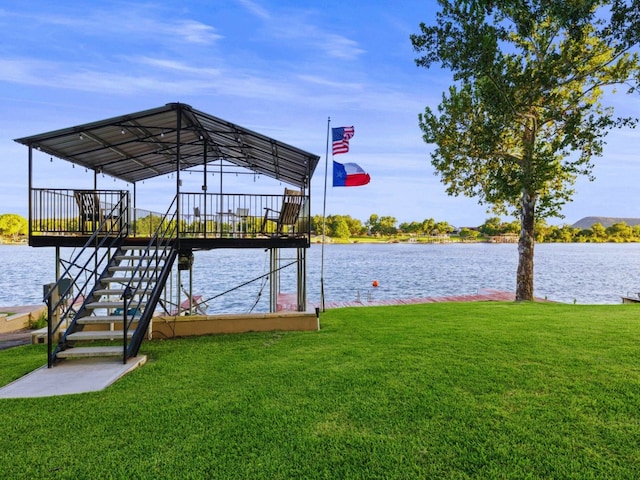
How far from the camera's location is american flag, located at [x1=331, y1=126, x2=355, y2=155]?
40.1ft

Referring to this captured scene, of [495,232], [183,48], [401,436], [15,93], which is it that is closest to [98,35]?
[183,48]

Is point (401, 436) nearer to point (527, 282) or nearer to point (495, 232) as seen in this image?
point (527, 282)

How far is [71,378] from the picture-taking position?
186 inches

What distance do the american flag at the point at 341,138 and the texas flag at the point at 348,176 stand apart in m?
0.44

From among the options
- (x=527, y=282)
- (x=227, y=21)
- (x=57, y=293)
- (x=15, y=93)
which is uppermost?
(x=227, y=21)

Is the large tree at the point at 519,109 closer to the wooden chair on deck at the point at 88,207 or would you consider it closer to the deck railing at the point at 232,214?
the deck railing at the point at 232,214

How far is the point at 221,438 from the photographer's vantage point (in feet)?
10.2

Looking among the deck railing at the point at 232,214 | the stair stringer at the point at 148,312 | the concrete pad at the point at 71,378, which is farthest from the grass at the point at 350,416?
the deck railing at the point at 232,214

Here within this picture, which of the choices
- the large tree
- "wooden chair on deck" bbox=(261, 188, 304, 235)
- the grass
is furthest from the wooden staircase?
the large tree

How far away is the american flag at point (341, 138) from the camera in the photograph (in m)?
12.2

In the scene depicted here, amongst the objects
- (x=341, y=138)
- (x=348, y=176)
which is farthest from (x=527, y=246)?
(x=341, y=138)

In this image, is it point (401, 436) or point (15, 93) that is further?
point (15, 93)

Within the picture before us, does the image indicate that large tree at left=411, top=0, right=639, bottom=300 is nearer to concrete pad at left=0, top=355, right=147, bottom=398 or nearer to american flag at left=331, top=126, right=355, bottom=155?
american flag at left=331, top=126, right=355, bottom=155

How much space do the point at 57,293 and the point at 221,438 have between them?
13.8 feet
